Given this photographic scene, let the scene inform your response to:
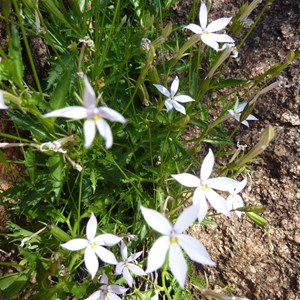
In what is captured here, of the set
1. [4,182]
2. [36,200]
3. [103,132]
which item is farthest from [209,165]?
[4,182]

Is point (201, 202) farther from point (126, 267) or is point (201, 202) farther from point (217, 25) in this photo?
point (217, 25)

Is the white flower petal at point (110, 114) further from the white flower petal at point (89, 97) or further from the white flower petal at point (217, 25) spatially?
the white flower petal at point (217, 25)

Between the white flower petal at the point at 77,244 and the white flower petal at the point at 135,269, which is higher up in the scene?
the white flower petal at the point at 77,244

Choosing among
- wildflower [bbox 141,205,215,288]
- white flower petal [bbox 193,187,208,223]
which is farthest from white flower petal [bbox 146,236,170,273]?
white flower petal [bbox 193,187,208,223]

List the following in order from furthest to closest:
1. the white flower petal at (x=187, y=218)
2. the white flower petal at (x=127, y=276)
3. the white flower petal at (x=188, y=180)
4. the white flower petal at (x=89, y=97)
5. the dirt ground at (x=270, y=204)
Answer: the dirt ground at (x=270, y=204) < the white flower petal at (x=127, y=276) < the white flower petal at (x=188, y=180) < the white flower petal at (x=187, y=218) < the white flower petal at (x=89, y=97)

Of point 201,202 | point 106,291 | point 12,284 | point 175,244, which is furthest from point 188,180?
point 12,284

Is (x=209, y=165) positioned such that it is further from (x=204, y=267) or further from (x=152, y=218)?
(x=204, y=267)

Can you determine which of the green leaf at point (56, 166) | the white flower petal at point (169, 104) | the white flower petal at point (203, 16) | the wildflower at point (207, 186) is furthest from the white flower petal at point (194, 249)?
the white flower petal at point (203, 16)
